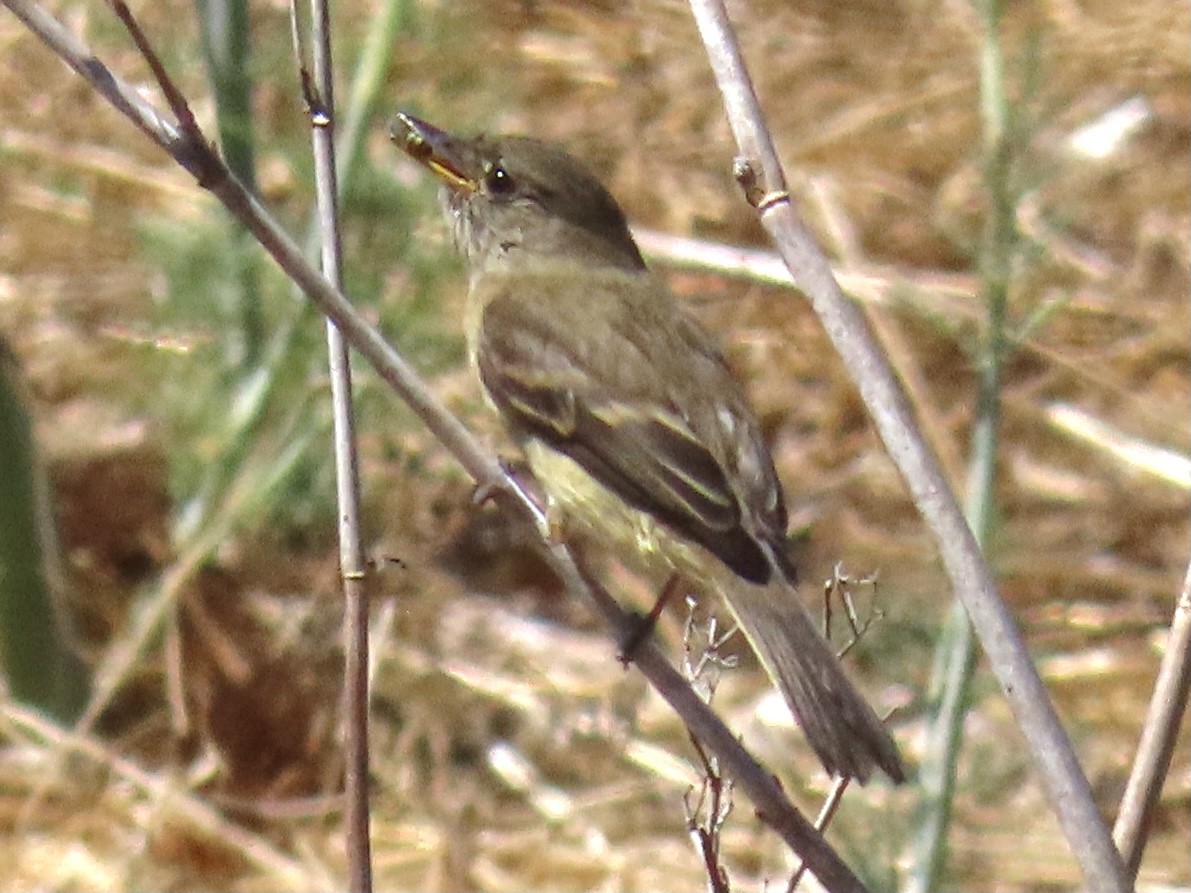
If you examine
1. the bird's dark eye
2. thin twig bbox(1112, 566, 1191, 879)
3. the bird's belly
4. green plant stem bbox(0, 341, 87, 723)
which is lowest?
thin twig bbox(1112, 566, 1191, 879)

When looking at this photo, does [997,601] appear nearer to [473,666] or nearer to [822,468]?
[473,666]

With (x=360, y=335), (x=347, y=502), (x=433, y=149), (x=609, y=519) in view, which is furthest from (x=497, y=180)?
(x=360, y=335)

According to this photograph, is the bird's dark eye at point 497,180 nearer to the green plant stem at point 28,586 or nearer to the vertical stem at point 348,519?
the green plant stem at point 28,586

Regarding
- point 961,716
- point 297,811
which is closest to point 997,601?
point 961,716

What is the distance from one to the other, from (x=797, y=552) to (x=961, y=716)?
2215 millimetres

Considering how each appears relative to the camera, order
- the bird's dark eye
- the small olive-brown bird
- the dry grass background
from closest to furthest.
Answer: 1. the small olive-brown bird
2. the bird's dark eye
3. the dry grass background

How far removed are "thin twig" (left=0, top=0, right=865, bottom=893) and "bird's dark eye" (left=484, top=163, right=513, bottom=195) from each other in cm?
140

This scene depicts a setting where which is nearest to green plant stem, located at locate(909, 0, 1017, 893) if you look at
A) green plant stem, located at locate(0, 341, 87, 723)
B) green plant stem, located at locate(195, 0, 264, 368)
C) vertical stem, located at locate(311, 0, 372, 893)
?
vertical stem, located at locate(311, 0, 372, 893)

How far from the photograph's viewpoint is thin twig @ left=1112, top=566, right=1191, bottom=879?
6.32ft

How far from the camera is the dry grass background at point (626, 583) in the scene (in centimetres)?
407

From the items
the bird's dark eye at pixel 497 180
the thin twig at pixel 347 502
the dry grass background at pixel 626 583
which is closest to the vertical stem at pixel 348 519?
the thin twig at pixel 347 502

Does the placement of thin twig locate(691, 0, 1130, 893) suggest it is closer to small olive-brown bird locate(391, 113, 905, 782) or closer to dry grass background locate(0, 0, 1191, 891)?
small olive-brown bird locate(391, 113, 905, 782)

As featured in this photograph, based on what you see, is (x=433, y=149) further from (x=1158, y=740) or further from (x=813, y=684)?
(x=1158, y=740)

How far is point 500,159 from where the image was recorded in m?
3.38
